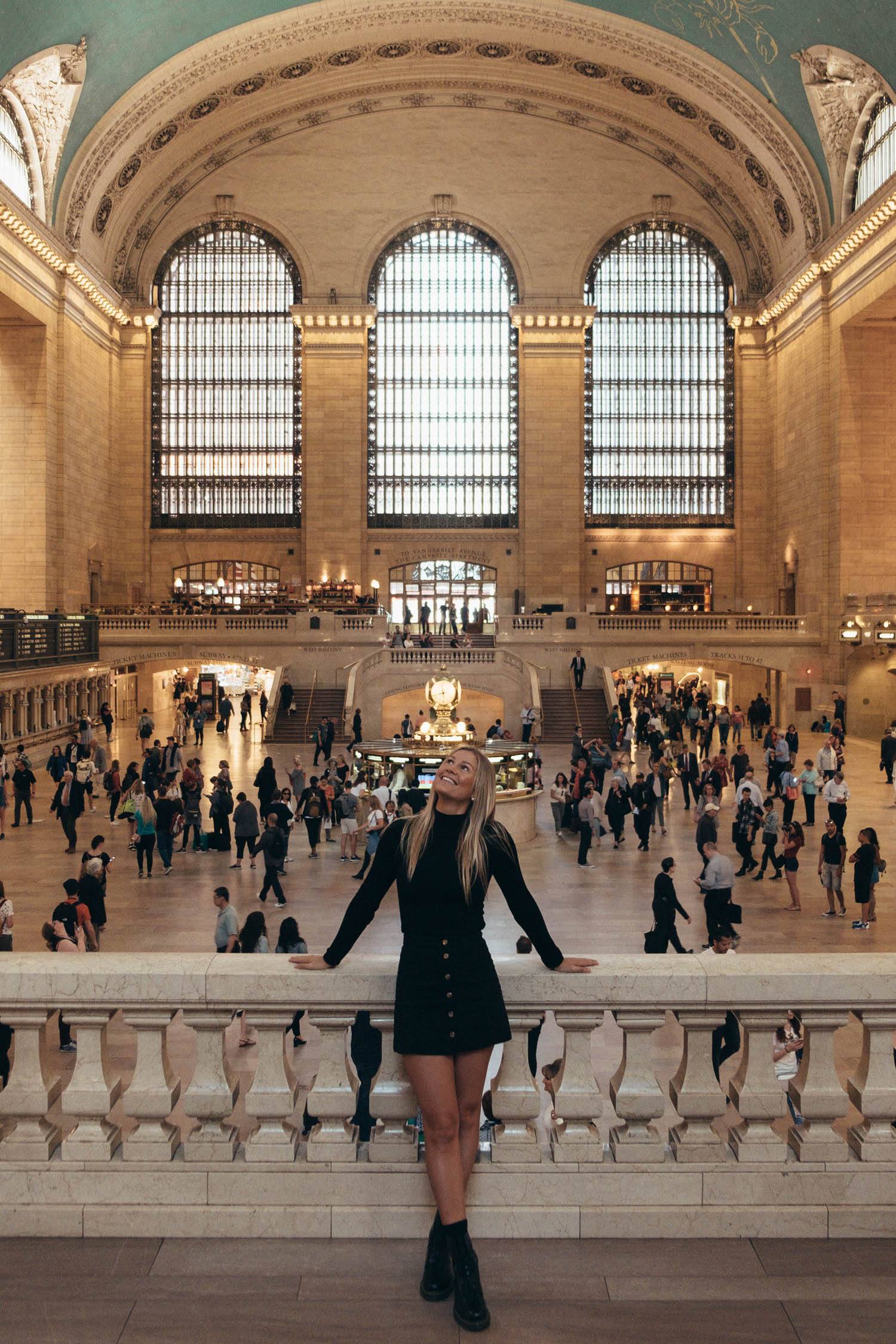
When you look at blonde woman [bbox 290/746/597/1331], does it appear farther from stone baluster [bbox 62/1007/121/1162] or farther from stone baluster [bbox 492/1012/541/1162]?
stone baluster [bbox 62/1007/121/1162]

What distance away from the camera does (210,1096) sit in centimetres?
302

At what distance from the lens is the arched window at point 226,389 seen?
42.2 metres

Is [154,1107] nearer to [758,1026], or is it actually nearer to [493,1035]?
[493,1035]

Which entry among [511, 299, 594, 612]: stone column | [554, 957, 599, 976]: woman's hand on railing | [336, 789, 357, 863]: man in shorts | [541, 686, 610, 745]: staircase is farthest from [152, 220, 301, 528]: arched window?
[554, 957, 599, 976]: woman's hand on railing

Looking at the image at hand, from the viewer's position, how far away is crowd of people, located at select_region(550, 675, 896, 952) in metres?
9.82

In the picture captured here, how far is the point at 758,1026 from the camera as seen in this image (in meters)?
3.04

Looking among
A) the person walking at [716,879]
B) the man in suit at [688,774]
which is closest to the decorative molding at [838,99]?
the man in suit at [688,774]

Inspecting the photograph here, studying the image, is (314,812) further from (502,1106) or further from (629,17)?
(629,17)

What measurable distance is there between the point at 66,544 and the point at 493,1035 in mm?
35468

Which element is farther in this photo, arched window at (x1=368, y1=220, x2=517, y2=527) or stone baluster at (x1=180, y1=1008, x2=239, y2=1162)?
arched window at (x1=368, y1=220, x2=517, y2=527)

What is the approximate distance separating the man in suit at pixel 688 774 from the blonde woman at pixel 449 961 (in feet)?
49.7

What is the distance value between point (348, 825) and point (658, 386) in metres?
32.1

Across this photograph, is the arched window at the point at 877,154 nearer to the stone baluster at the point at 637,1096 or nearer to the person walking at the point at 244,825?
the person walking at the point at 244,825

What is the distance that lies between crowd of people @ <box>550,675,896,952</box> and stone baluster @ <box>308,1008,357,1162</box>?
5243 mm
